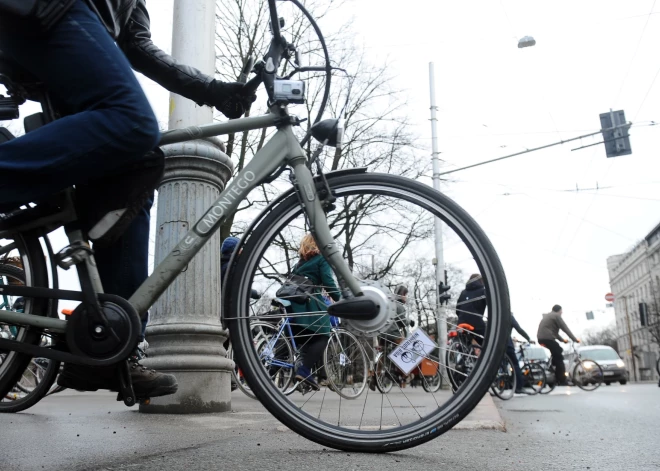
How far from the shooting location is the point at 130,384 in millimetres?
2012

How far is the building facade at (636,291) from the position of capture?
8288 centimetres

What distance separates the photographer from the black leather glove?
236cm

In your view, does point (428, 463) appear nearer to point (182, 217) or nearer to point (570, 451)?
point (570, 451)

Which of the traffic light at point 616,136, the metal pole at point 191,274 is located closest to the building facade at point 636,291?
the traffic light at point 616,136

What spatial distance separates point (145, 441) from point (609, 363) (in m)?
28.2

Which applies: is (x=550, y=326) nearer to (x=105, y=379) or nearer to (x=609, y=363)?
(x=105, y=379)

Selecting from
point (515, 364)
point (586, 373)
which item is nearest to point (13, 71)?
point (515, 364)

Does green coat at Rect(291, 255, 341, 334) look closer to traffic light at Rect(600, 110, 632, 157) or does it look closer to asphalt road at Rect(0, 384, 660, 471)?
asphalt road at Rect(0, 384, 660, 471)

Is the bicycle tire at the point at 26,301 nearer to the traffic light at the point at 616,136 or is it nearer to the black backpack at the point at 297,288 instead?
the black backpack at the point at 297,288

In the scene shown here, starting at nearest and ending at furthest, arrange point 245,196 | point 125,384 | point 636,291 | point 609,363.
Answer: point 125,384 < point 245,196 < point 609,363 < point 636,291

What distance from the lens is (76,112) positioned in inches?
78.7

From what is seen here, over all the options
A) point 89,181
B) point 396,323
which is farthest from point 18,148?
point 396,323

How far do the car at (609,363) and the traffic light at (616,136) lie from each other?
11.7 m

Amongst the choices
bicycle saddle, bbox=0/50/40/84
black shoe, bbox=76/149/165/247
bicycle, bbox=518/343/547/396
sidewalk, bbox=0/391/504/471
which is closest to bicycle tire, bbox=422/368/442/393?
sidewalk, bbox=0/391/504/471
